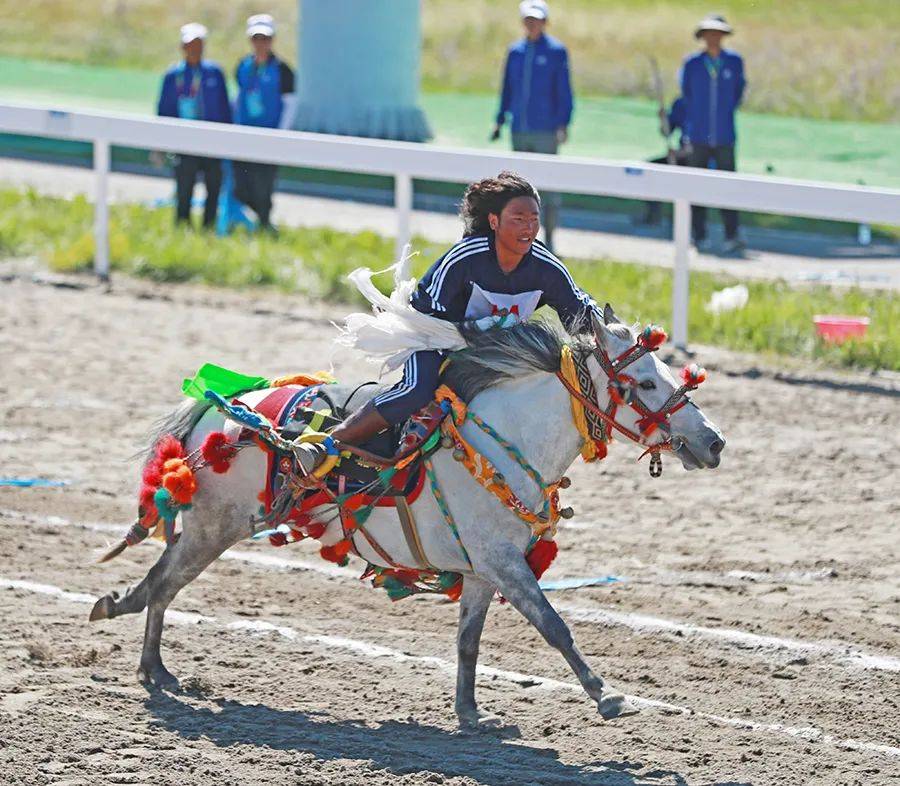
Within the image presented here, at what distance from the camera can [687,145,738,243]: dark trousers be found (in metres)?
16.9

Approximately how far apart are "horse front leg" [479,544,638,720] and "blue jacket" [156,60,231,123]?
1125 centimetres

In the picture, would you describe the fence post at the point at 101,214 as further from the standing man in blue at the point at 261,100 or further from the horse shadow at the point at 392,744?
the horse shadow at the point at 392,744

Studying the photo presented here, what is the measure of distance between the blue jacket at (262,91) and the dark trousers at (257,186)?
493 mm

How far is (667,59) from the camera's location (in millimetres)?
30891

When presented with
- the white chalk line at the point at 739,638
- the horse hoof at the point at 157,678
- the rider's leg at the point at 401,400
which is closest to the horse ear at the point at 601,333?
the rider's leg at the point at 401,400

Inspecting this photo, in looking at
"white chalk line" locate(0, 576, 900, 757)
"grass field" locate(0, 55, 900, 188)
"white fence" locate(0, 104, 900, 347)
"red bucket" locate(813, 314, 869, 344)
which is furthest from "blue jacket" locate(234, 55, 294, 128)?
"white chalk line" locate(0, 576, 900, 757)

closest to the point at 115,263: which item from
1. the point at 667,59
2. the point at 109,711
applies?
the point at 109,711

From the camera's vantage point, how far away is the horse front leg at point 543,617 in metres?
6.47

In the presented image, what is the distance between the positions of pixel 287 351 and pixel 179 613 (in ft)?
17.4

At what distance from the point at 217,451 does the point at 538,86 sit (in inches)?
398

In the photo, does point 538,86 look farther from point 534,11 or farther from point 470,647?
point 470,647

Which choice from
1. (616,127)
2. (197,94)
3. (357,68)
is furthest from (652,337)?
(616,127)

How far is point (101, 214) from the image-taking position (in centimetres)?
1598

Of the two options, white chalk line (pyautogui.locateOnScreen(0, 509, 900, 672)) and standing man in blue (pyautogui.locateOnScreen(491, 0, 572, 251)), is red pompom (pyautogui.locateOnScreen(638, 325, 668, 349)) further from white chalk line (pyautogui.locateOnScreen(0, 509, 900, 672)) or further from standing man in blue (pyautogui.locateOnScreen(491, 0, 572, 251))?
standing man in blue (pyautogui.locateOnScreen(491, 0, 572, 251))
